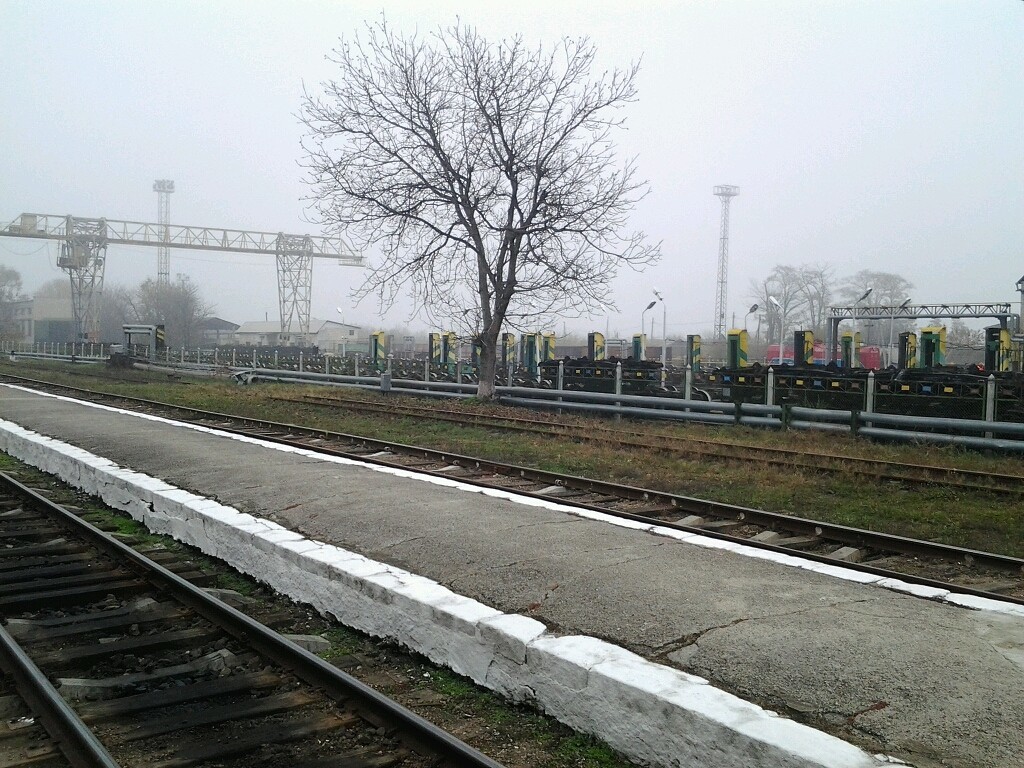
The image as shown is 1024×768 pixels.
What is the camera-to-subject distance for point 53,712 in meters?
4.11

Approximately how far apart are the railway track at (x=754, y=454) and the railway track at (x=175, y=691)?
30.4 ft

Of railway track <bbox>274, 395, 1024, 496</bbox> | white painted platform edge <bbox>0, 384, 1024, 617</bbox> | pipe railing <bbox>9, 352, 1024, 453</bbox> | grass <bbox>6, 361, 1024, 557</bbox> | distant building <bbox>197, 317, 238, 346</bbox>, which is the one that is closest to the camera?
white painted platform edge <bbox>0, 384, 1024, 617</bbox>

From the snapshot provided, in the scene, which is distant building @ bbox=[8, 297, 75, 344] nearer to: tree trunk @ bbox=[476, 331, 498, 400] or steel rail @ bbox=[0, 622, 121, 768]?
tree trunk @ bbox=[476, 331, 498, 400]

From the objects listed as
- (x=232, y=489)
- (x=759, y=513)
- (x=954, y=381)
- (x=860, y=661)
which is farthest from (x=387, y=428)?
(x=860, y=661)

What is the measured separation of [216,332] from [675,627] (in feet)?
349

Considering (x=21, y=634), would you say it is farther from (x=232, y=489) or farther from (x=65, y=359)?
(x=65, y=359)

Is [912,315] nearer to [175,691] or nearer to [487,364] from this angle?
[487,364]

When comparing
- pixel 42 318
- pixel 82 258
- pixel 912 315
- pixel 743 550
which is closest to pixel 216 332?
pixel 42 318

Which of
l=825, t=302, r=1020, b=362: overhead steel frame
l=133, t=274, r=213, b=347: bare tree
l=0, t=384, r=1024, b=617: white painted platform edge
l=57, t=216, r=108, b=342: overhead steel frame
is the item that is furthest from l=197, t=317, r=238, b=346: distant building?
l=0, t=384, r=1024, b=617: white painted platform edge

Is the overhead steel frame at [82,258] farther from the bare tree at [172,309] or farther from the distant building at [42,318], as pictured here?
the distant building at [42,318]

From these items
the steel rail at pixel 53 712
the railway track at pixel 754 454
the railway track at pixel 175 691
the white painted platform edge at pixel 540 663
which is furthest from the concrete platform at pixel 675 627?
the railway track at pixel 754 454

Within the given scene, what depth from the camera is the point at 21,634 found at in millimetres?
5391

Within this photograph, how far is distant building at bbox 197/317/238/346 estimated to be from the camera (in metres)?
99.8

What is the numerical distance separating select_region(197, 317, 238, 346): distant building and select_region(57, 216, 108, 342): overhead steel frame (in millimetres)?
27807
